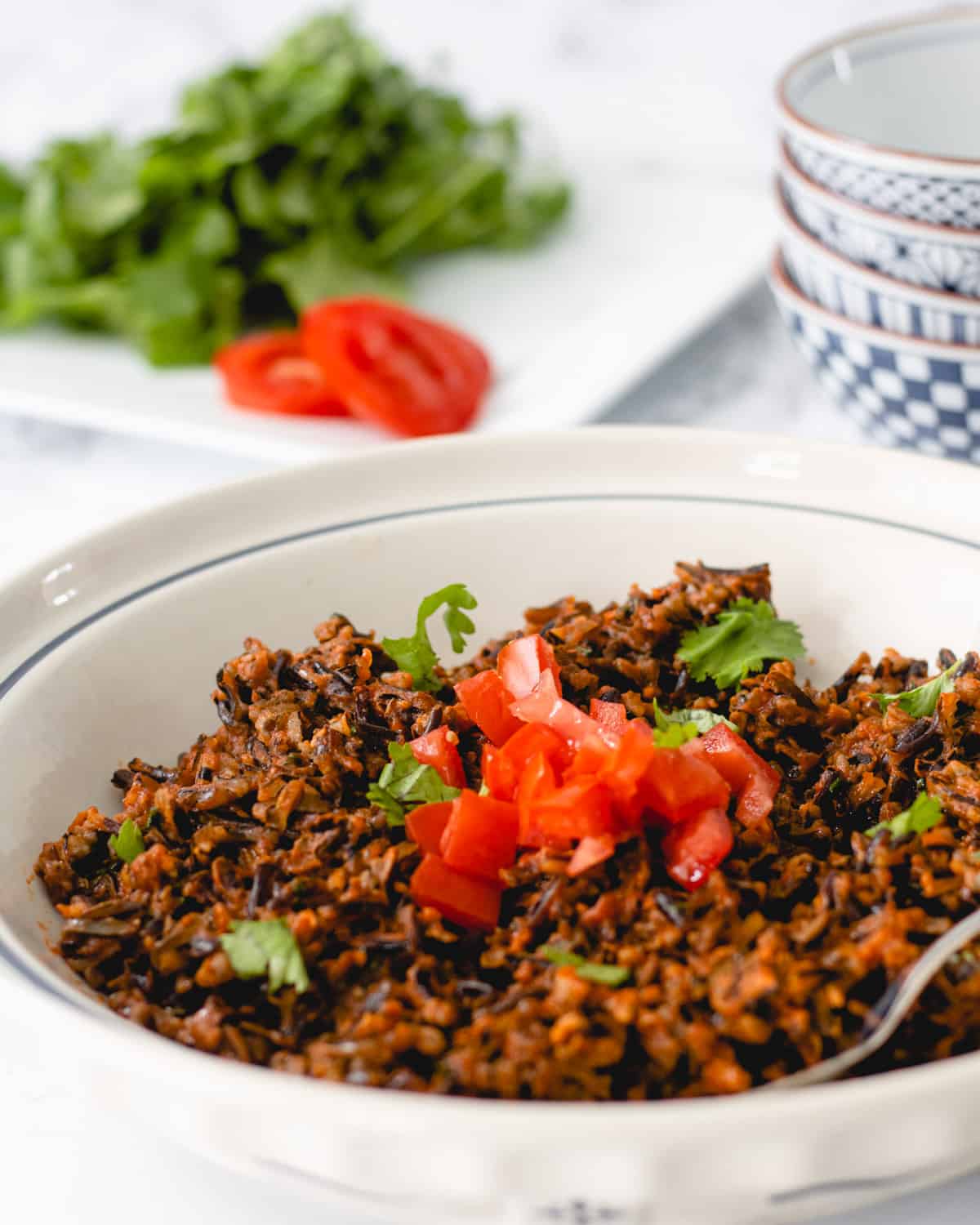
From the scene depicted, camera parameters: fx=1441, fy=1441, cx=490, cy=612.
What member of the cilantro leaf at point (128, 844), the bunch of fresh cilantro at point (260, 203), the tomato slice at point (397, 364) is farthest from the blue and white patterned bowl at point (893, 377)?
the cilantro leaf at point (128, 844)

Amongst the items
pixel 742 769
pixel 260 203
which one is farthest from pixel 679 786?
pixel 260 203

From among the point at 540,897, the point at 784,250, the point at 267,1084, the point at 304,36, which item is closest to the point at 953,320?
the point at 784,250

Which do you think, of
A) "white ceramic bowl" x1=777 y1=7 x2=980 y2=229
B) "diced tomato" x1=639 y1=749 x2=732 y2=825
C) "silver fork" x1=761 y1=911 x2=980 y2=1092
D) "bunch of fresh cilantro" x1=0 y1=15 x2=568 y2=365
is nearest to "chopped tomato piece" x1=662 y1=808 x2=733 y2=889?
"diced tomato" x1=639 y1=749 x2=732 y2=825

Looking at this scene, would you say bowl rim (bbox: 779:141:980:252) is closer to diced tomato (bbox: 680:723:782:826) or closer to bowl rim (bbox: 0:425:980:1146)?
diced tomato (bbox: 680:723:782:826)

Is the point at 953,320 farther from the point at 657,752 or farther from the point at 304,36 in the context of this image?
the point at 304,36

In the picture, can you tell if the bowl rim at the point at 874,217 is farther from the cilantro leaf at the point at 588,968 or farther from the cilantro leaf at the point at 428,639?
the cilantro leaf at the point at 588,968
